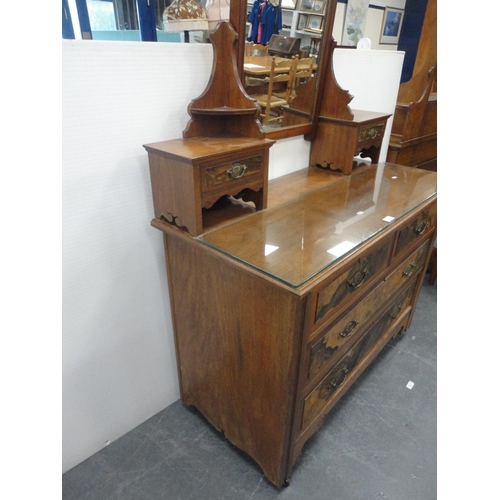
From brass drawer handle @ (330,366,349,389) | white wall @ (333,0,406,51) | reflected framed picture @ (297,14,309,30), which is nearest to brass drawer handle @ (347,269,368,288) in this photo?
brass drawer handle @ (330,366,349,389)

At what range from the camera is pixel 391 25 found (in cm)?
356

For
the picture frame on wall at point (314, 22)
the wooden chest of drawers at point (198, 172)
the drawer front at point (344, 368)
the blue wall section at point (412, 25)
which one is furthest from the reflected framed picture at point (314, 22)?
the blue wall section at point (412, 25)

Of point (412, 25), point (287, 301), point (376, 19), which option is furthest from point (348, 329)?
point (412, 25)

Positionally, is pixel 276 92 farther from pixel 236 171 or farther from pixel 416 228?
pixel 416 228

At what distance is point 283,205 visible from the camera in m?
1.24

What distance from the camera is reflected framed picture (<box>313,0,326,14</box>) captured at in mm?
1274

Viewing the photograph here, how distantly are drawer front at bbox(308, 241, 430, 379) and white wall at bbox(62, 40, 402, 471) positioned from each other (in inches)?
23.9

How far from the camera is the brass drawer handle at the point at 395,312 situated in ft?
5.35

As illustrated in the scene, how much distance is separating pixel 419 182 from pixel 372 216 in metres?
0.48

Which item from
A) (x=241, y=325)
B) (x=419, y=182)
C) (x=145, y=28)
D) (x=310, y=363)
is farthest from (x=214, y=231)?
(x=419, y=182)

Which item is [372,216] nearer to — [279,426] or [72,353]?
[279,426]

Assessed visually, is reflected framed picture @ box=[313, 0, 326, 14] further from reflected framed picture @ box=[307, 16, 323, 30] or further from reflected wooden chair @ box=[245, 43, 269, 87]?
reflected wooden chair @ box=[245, 43, 269, 87]

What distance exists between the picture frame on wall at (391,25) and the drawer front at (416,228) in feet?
9.15

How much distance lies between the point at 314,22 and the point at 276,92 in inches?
10.9
